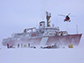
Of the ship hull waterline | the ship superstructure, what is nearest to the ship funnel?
the ship superstructure

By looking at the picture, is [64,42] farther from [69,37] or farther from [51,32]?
[51,32]

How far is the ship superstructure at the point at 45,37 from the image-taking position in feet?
75.0

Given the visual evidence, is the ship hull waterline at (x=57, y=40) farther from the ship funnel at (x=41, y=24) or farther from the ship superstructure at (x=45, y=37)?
the ship funnel at (x=41, y=24)

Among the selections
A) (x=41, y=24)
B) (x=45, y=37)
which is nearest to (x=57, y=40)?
(x=45, y=37)

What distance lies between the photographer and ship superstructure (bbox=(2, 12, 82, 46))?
22.9 metres

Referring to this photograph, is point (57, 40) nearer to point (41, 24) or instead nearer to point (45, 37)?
point (45, 37)

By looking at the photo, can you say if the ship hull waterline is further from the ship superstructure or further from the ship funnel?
the ship funnel

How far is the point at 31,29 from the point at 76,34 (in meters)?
10.1

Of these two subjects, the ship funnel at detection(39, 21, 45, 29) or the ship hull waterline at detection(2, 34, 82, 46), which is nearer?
the ship hull waterline at detection(2, 34, 82, 46)

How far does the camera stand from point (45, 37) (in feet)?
82.6

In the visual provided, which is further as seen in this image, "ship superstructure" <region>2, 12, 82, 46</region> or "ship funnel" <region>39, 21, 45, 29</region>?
"ship funnel" <region>39, 21, 45, 29</region>

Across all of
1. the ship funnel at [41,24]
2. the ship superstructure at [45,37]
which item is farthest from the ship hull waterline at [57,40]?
the ship funnel at [41,24]

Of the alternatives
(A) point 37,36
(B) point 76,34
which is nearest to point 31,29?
(A) point 37,36

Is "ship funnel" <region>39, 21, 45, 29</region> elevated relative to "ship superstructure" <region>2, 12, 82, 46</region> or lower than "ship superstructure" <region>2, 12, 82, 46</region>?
elevated
